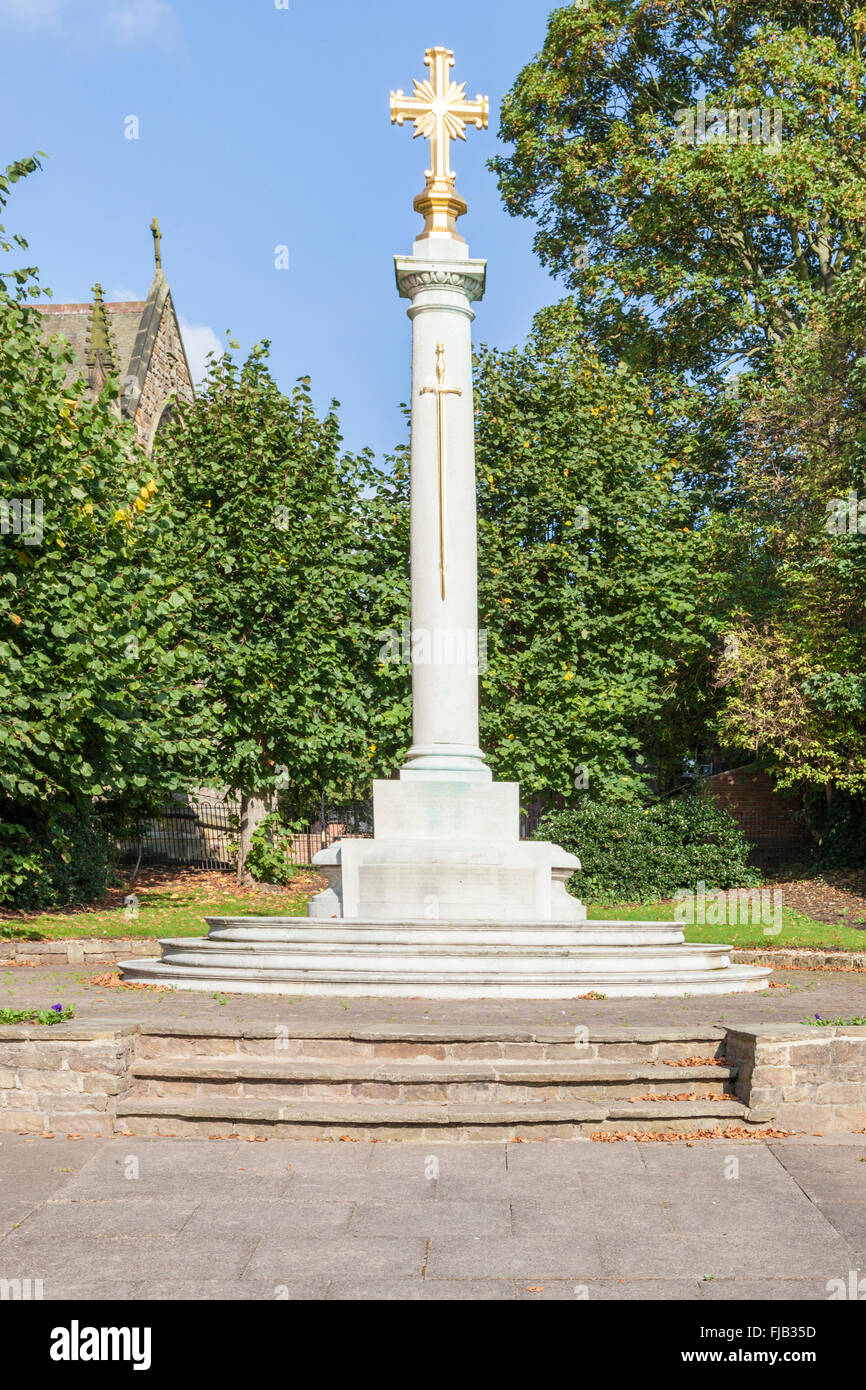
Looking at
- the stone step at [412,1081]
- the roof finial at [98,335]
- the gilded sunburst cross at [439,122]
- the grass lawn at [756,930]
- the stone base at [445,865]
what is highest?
the roof finial at [98,335]

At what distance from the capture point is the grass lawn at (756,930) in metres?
15.5

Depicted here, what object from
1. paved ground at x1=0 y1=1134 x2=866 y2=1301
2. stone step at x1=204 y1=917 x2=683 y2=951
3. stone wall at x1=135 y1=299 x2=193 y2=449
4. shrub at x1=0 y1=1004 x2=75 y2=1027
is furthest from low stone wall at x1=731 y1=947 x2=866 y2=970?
stone wall at x1=135 y1=299 x2=193 y2=449

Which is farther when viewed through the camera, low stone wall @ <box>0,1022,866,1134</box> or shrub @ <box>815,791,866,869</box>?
shrub @ <box>815,791,866,869</box>

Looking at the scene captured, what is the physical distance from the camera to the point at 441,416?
12.6 m

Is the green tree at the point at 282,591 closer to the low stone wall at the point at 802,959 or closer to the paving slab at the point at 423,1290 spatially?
the low stone wall at the point at 802,959

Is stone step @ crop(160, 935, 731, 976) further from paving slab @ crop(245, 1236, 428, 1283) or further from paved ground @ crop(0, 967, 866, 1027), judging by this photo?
paving slab @ crop(245, 1236, 428, 1283)

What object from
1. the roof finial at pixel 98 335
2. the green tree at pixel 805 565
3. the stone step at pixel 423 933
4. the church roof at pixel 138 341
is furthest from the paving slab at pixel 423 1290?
the church roof at pixel 138 341

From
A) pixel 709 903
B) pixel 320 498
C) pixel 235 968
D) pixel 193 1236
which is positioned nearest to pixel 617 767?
pixel 709 903

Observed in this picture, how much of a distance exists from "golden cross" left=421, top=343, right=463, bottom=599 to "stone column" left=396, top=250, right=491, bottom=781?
1cm

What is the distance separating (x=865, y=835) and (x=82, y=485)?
1770 centimetres

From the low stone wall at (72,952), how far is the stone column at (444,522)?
4252mm

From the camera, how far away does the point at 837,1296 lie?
4703 millimetres

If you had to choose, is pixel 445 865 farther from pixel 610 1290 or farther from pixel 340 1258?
pixel 610 1290

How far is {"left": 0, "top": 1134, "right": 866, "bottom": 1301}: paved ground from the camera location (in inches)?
188
